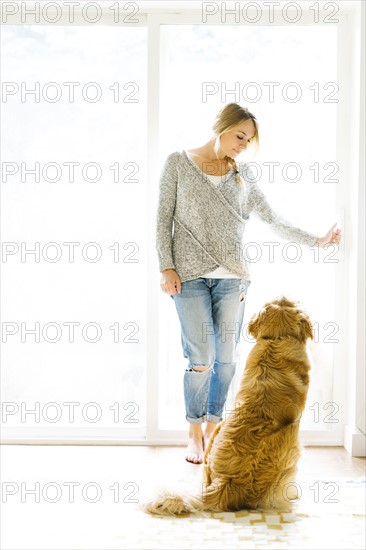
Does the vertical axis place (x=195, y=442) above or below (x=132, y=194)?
below

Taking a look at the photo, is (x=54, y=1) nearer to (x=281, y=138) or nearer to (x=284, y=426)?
(x=281, y=138)

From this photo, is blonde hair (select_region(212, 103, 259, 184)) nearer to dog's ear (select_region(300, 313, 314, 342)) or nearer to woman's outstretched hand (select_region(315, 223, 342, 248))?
woman's outstretched hand (select_region(315, 223, 342, 248))

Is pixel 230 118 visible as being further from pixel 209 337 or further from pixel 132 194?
pixel 209 337

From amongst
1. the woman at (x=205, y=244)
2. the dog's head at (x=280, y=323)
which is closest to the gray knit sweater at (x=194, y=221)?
the woman at (x=205, y=244)

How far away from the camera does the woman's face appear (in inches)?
111

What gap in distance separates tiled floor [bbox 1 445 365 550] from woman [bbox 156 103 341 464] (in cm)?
32

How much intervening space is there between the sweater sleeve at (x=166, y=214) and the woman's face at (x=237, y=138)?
23cm

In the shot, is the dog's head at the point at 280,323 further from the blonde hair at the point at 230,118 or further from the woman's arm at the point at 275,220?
the blonde hair at the point at 230,118

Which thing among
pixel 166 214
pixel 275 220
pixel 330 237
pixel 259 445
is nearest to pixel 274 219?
pixel 275 220

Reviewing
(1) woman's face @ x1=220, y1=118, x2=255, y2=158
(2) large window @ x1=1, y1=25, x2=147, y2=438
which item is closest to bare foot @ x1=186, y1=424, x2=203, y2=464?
(2) large window @ x1=1, y1=25, x2=147, y2=438

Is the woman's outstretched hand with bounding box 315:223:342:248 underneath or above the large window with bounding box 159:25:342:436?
underneath

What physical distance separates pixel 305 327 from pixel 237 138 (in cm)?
89

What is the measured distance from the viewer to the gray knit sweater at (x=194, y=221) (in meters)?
2.86

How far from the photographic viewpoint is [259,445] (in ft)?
7.23
